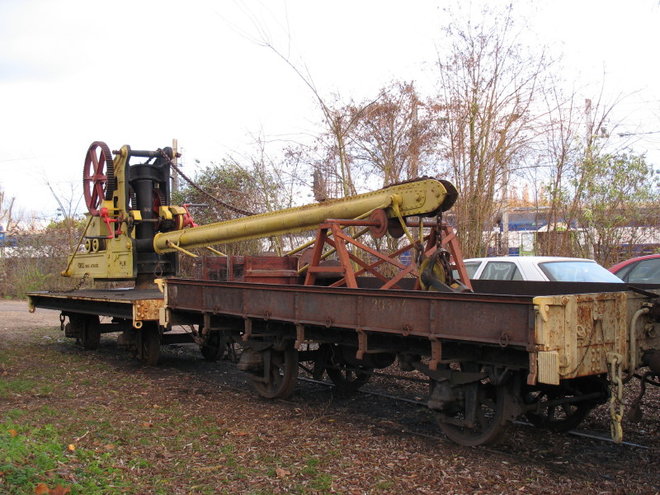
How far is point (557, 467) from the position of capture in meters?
5.63

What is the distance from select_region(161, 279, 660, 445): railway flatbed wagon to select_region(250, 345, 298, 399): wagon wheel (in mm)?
18

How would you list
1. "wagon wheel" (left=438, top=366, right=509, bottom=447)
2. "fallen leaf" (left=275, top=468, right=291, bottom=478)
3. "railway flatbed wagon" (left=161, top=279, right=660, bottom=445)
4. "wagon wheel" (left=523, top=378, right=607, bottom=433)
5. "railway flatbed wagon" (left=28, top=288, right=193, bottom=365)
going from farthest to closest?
1. "railway flatbed wagon" (left=28, top=288, right=193, bottom=365)
2. "wagon wheel" (left=523, top=378, right=607, bottom=433)
3. "wagon wheel" (left=438, top=366, right=509, bottom=447)
4. "fallen leaf" (left=275, top=468, right=291, bottom=478)
5. "railway flatbed wagon" (left=161, top=279, right=660, bottom=445)

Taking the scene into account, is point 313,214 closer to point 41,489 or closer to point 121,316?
point 121,316

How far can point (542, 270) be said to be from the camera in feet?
31.6

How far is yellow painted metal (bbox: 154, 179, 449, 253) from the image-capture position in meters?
7.39

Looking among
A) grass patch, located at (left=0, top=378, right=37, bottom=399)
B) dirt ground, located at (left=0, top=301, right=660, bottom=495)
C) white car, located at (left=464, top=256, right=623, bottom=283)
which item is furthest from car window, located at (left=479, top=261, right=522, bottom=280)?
grass patch, located at (left=0, top=378, right=37, bottom=399)

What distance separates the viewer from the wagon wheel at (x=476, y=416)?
588 cm

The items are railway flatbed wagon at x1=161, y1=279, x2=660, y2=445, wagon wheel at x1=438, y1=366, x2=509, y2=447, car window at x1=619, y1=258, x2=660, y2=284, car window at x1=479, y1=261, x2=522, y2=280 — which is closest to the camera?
railway flatbed wagon at x1=161, y1=279, x2=660, y2=445

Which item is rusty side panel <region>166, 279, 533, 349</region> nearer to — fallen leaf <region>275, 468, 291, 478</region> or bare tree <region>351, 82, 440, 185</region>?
fallen leaf <region>275, 468, 291, 478</region>

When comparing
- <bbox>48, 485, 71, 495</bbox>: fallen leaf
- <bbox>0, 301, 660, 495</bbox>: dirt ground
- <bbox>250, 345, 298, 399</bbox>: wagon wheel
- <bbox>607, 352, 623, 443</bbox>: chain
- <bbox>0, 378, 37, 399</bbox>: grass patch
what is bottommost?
<bbox>0, 301, 660, 495</bbox>: dirt ground

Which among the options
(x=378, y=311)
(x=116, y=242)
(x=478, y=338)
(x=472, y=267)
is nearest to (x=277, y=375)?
(x=378, y=311)

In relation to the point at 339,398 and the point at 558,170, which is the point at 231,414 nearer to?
the point at 339,398

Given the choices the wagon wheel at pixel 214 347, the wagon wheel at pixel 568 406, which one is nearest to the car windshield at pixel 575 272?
the wagon wheel at pixel 568 406

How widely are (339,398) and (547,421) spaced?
2.71 metres
